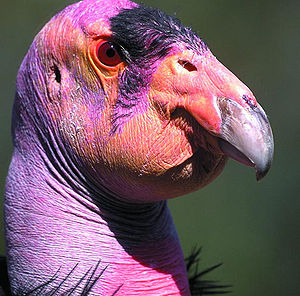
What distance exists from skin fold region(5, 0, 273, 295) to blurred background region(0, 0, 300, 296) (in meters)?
4.48

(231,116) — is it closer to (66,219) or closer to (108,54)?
(108,54)

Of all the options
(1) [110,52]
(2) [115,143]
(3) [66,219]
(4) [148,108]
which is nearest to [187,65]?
(4) [148,108]

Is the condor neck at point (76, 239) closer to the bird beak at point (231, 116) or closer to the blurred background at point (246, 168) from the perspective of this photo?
the bird beak at point (231, 116)

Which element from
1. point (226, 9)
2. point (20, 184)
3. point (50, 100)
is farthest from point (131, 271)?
point (226, 9)

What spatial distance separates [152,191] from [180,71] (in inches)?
23.0

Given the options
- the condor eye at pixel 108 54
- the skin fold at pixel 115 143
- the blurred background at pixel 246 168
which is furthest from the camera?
the blurred background at pixel 246 168

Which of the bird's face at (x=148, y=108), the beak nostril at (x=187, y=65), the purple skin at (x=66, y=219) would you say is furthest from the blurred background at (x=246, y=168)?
the beak nostril at (x=187, y=65)

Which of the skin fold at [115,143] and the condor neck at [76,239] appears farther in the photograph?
the condor neck at [76,239]

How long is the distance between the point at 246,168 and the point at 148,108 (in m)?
6.67

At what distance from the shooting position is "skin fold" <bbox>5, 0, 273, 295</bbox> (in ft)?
9.72

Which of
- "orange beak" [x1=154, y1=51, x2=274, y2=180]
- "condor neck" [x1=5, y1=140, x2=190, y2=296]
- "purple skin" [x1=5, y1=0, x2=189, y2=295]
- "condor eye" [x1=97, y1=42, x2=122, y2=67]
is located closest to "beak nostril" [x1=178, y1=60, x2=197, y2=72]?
"orange beak" [x1=154, y1=51, x2=274, y2=180]

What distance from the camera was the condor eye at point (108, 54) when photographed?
10.3 feet

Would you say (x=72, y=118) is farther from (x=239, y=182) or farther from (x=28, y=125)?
(x=239, y=182)

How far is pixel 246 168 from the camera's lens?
9.57 m
